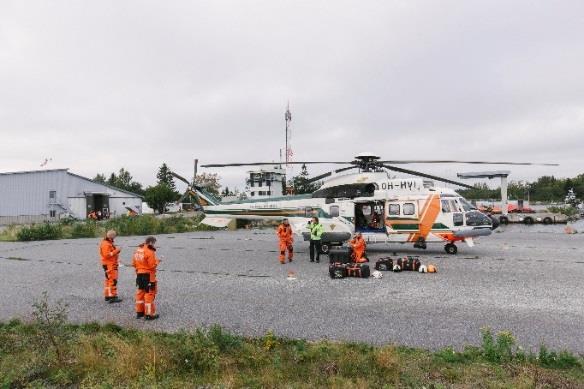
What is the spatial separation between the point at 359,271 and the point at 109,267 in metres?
6.70

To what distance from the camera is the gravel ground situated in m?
6.81

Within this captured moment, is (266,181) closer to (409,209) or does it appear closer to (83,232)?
(83,232)

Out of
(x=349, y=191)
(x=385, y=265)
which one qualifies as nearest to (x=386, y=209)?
(x=349, y=191)

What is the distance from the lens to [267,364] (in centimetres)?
528

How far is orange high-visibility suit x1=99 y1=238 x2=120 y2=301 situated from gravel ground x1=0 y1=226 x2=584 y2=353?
0.32 m

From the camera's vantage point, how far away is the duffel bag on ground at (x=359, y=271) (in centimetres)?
1148

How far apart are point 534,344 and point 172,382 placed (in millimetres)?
5330

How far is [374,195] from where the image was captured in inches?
646

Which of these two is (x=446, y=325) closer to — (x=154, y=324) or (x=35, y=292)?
(x=154, y=324)

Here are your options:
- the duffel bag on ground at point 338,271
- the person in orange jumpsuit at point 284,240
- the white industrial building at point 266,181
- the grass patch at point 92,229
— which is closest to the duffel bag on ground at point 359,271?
the duffel bag on ground at point 338,271

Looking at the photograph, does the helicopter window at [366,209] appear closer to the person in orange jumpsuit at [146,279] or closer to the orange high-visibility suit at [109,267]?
the orange high-visibility suit at [109,267]

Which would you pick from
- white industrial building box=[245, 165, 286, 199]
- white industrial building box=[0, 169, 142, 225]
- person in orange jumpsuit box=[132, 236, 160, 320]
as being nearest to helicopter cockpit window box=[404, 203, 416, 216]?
person in orange jumpsuit box=[132, 236, 160, 320]

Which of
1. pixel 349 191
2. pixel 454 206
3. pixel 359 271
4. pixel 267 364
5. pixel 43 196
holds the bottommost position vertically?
pixel 267 364

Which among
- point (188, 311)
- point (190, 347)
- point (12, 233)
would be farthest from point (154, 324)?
point (12, 233)
